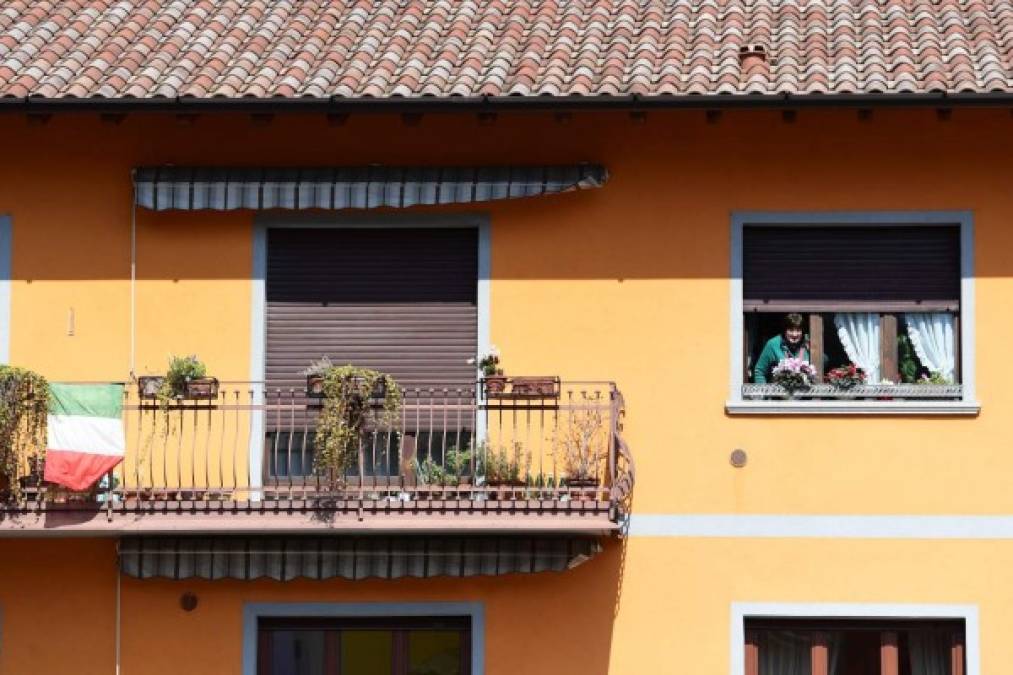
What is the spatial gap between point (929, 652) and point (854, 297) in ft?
9.13

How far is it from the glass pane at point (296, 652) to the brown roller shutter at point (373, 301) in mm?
1934

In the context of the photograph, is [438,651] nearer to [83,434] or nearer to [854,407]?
[83,434]

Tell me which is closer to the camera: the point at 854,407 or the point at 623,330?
the point at 854,407

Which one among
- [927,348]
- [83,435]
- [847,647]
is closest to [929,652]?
[847,647]

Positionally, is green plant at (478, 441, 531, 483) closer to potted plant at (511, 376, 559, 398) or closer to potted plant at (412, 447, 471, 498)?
potted plant at (412, 447, 471, 498)

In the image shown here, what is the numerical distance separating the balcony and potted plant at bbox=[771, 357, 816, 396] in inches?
49.5

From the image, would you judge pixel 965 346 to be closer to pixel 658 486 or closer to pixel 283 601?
pixel 658 486

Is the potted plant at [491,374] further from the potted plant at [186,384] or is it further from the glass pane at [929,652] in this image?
the glass pane at [929,652]

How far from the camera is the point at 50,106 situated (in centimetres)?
1878

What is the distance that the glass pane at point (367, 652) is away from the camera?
19141 millimetres

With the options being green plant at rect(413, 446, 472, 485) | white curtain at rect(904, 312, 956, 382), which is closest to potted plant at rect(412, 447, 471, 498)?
green plant at rect(413, 446, 472, 485)

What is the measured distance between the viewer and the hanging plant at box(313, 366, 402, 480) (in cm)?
1823

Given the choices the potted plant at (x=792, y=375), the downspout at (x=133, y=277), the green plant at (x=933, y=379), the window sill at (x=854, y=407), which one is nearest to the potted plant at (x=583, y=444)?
the window sill at (x=854, y=407)

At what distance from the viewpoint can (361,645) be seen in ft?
62.8
